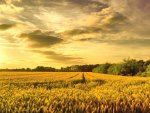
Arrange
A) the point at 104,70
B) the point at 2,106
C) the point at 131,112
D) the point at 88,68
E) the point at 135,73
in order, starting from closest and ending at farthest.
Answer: the point at 2,106 → the point at 131,112 → the point at 135,73 → the point at 104,70 → the point at 88,68

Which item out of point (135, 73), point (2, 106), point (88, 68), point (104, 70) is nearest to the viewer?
point (2, 106)

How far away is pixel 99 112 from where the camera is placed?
6.66 metres

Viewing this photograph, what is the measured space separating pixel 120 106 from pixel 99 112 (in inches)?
47.7

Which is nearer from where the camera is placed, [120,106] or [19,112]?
[19,112]

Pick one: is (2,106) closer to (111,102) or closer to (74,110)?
(74,110)

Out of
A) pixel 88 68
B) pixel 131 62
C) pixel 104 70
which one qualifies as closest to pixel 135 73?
pixel 131 62

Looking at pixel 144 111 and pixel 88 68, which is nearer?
pixel 144 111

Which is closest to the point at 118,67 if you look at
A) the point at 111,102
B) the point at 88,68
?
the point at 88,68

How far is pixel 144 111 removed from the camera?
7441 mm

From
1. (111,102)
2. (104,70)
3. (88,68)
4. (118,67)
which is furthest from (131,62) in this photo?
(111,102)

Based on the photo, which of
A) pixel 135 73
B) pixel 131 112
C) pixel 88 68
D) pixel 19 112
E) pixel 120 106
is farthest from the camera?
pixel 88 68

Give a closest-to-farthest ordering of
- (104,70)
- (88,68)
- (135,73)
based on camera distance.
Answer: (135,73) → (104,70) → (88,68)

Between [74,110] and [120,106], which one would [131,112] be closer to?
[120,106]

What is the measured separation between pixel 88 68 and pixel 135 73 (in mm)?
80782
